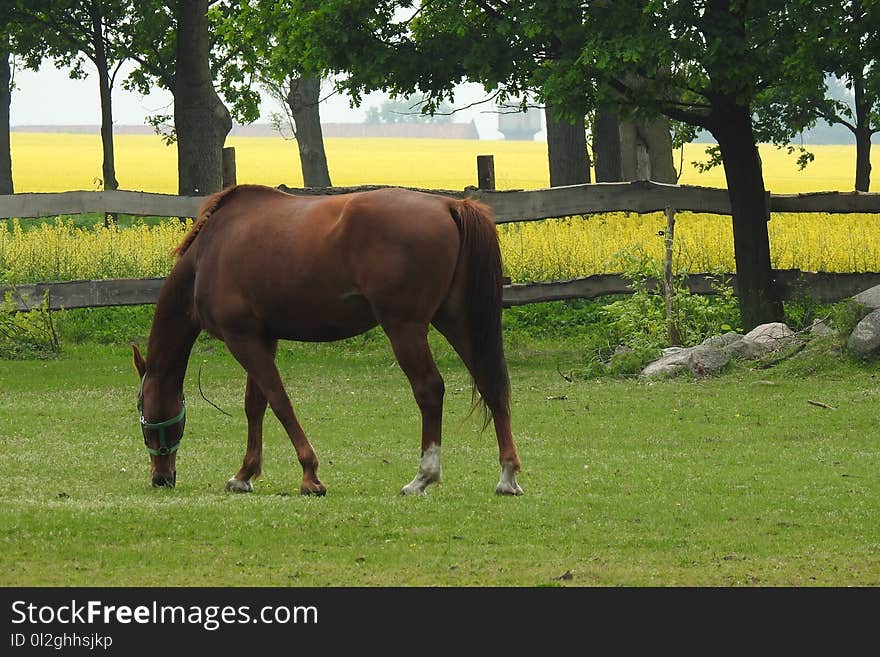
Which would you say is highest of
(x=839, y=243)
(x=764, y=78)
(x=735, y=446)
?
(x=764, y=78)

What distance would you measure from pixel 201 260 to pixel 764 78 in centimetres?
855

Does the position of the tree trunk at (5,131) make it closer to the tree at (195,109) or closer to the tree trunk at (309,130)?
the tree trunk at (309,130)

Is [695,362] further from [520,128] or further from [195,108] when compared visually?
[520,128]

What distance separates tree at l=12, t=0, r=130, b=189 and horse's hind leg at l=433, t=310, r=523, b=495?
20.7 meters

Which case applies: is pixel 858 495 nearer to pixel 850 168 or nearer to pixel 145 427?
pixel 145 427

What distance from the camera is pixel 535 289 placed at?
59.3 feet

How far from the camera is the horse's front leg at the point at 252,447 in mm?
9453

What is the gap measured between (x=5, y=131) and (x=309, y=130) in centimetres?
818

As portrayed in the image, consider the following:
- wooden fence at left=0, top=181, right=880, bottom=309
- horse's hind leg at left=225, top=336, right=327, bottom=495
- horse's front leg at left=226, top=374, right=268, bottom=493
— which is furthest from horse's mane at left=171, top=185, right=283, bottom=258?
wooden fence at left=0, top=181, right=880, bottom=309

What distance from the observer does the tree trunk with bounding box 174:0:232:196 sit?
24609mm

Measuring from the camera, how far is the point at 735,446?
1142 cm

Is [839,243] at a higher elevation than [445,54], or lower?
lower

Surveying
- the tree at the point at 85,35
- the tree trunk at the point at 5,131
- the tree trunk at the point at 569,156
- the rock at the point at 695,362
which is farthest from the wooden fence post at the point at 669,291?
the tree trunk at the point at 5,131
